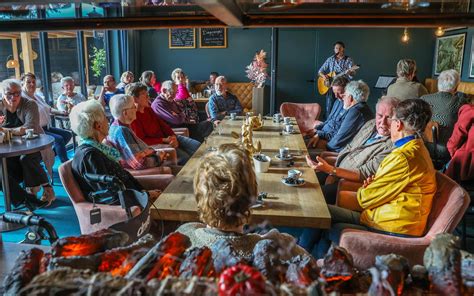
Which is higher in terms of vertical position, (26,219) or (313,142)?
(26,219)

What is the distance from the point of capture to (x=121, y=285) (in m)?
0.56

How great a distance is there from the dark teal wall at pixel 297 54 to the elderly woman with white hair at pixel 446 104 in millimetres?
5393

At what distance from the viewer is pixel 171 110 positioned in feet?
16.3

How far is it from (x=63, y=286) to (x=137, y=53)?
29.9 feet

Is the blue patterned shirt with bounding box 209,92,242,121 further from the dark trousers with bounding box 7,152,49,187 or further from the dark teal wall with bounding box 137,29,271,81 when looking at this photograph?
the dark teal wall with bounding box 137,29,271,81

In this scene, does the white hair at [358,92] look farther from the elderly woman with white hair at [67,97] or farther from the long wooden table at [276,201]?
the elderly woman with white hair at [67,97]

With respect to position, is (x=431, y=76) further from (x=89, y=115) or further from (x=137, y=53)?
(x=89, y=115)

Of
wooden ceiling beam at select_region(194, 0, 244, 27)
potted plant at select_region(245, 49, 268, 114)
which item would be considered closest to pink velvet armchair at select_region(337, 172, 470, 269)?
wooden ceiling beam at select_region(194, 0, 244, 27)

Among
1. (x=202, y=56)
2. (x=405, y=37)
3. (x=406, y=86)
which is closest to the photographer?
(x=406, y=86)

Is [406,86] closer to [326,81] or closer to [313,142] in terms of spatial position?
[313,142]

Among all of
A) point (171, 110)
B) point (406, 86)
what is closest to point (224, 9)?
point (406, 86)

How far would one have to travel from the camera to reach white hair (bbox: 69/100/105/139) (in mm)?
2385

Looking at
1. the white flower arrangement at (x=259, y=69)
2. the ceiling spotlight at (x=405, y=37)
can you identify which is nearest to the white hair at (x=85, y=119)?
the white flower arrangement at (x=259, y=69)

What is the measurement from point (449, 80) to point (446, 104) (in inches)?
9.2
